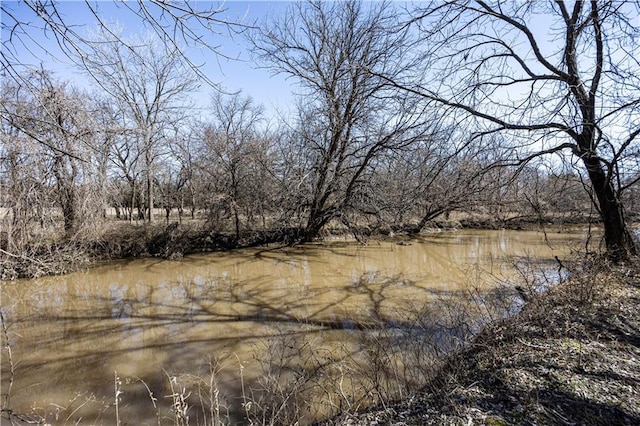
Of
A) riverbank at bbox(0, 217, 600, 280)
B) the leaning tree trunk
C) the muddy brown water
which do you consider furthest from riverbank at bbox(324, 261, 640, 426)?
riverbank at bbox(0, 217, 600, 280)

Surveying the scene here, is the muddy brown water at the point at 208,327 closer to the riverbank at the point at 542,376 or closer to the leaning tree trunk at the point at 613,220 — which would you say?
the riverbank at the point at 542,376

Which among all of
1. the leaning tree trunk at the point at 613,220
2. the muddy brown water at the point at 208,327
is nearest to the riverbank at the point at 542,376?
the muddy brown water at the point at 208,327

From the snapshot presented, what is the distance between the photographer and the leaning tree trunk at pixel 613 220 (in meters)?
6.62

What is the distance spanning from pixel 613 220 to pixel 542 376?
18.2 ft

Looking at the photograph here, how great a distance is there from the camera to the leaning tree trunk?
6622 mm

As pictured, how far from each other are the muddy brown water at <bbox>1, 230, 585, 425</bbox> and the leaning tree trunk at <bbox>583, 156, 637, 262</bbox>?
1450 mm

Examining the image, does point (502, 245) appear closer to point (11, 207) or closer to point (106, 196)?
point (106, 196)

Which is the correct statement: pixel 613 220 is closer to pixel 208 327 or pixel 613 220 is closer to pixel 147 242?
pixel 208 327

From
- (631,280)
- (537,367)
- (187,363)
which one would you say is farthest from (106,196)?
(631,280)

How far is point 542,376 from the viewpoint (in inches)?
121

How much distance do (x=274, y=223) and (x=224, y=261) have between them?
4085mm

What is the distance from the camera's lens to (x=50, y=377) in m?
5.17

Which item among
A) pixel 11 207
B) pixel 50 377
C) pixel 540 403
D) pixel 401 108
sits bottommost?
pixel 50 377

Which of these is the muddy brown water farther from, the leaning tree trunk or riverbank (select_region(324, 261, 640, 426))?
the leaning tree trunk
